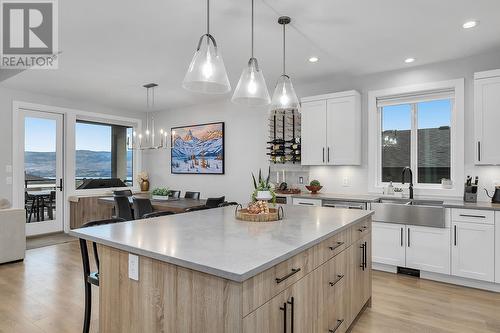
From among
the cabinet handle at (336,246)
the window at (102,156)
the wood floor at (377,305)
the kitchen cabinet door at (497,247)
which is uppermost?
the window at (102,156)

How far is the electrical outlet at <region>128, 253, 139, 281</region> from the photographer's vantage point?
1658 millimetres

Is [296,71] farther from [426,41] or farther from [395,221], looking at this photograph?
[395,221]

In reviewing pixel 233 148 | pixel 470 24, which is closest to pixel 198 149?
pixel 233 148

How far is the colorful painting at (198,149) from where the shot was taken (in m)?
6.21

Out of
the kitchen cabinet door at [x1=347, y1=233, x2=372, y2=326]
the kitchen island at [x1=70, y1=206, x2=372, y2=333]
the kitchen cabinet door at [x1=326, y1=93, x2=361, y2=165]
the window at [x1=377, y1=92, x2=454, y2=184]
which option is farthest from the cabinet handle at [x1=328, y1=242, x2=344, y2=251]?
the window at [x1=377, y1=92, x2=454, y2=184]

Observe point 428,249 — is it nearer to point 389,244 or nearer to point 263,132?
point 389,244

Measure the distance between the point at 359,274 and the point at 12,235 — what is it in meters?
4.39

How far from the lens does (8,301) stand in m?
3.01

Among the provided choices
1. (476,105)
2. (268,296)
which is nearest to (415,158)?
(476,105)

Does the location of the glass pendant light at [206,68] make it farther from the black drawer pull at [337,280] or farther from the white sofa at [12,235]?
the white sofa at [12,235]

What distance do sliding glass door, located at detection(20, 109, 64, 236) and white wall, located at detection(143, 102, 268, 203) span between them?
2229 mm

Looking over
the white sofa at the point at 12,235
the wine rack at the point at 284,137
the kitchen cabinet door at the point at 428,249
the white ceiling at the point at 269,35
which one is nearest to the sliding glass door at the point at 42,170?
the white ceiling at the point at 269,35

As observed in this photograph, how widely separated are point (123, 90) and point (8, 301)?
3610 millimetres
